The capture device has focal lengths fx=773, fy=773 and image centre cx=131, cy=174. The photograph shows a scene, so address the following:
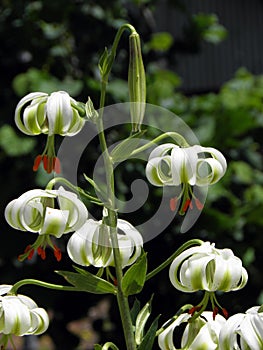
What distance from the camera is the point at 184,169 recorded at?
2.03 ft

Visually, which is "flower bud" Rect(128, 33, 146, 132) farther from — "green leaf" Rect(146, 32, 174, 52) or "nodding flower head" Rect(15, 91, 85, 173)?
"green leaf" Rect(146, 32, 174, 52)

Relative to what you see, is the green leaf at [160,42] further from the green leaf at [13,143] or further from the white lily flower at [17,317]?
the white lily flower at [17,317]

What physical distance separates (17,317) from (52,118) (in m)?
0.16

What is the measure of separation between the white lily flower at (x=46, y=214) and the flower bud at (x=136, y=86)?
79 millimetres

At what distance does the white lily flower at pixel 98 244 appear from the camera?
624 millimetres

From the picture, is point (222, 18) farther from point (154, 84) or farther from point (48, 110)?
point (48, 110)

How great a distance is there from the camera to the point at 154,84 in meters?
1.79

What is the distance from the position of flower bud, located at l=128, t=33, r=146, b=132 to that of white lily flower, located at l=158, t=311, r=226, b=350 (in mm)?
163

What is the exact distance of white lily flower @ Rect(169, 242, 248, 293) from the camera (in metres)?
0.59

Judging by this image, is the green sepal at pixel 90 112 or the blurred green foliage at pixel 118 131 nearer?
the green sepal at pixel 90 112

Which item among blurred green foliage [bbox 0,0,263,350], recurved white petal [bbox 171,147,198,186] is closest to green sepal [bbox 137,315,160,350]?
recurved white petal [bbox 171,147,198,186]

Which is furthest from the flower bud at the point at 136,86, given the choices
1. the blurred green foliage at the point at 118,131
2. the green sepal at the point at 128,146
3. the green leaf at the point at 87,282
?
the blurred green foliage at the point at 118,131

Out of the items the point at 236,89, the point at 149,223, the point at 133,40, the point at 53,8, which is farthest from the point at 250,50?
the point at 133,40

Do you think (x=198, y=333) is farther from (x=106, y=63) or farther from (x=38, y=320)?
(x=106, y=63)
